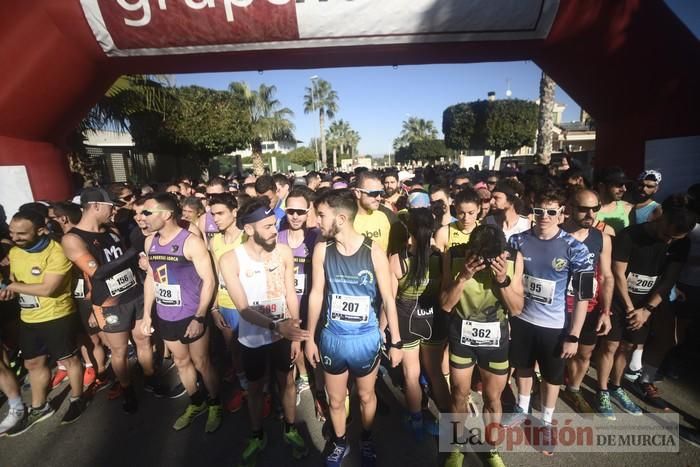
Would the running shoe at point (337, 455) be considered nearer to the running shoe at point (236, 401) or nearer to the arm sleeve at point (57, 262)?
the running shoe at point (236, 401)

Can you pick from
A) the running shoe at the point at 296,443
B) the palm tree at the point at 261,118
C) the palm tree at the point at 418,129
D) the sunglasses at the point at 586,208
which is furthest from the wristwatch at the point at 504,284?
the palm tree at the point at 418,129

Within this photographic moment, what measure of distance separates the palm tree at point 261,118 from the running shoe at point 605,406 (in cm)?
2911

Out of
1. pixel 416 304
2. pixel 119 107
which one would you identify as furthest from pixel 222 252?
pixel 119 107

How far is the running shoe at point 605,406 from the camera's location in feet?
11.2

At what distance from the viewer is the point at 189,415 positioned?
3557 millimetres

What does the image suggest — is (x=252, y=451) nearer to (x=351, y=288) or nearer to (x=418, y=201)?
(x=351, y=288)

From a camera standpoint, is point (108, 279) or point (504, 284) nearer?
point (504, 284)

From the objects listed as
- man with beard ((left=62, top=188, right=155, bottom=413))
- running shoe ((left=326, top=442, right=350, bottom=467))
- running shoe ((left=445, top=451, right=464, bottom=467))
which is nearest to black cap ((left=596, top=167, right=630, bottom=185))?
running shoe ((left=445, top=451, right=464, bottom=467))

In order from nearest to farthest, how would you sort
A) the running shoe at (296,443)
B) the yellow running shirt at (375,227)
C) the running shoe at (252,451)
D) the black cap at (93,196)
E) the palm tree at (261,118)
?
the running shoe at (252,451) → the running shoe at (296,443) → the black cap at (93,196) → the yellow running shirt at (375,227) → the palm tree at (261,118)

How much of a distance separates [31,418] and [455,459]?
15.0 ft

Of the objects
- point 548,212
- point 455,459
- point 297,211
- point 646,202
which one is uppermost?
point 297,211

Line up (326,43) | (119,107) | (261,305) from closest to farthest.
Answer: (261,305), (326,43), (119,107)

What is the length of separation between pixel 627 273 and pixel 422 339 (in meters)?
2.41

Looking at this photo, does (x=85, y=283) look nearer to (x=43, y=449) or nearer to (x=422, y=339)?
(x=43, y=449)
